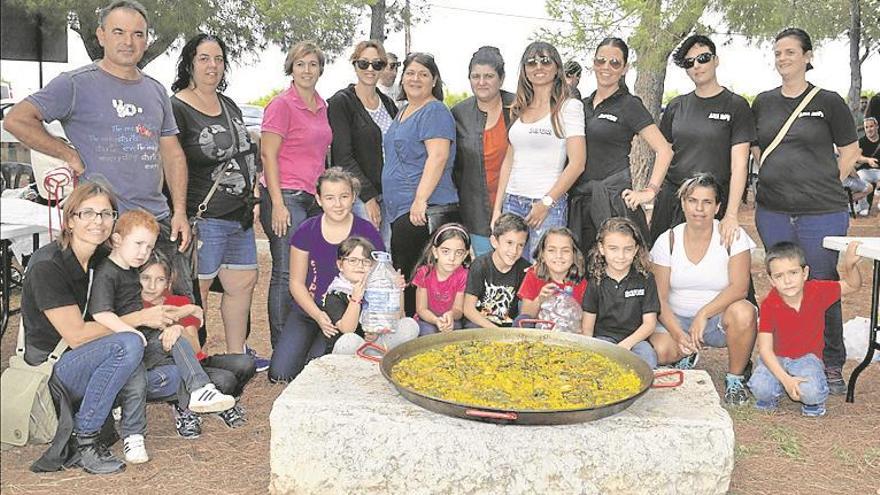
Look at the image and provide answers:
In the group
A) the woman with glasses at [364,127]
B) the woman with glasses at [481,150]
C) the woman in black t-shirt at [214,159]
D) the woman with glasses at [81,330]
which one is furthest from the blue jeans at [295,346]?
the woman with glasses at [81,330]

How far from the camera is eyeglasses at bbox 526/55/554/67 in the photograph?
4637 millimetres

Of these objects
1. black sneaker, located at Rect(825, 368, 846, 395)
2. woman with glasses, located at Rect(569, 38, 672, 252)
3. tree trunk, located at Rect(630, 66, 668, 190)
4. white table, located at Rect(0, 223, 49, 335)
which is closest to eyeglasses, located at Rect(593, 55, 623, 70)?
woman with glasses, located at Rect(569, 38, 672, 252)

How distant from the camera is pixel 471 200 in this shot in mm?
5082

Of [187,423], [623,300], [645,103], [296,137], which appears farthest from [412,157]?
[645,103]

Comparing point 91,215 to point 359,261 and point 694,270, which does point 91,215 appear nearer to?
point 359,261

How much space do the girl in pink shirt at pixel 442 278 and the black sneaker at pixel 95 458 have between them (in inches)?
67.1

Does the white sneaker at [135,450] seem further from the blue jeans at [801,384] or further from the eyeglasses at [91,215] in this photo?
the blue jeans at [801,384]

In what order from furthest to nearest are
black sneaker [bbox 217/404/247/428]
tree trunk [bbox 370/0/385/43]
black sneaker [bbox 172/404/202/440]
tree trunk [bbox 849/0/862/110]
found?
tree trunk [bbox 370/0/385/43] < tree trunk [bbox 849/0/862/110] < black sneaker [bbox 217/404/247/428] < black sneaker [bbox 172/404/202/440]

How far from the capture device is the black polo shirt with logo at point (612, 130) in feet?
15.5

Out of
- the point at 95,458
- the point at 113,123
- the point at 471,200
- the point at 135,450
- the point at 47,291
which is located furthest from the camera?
the point at 471,200

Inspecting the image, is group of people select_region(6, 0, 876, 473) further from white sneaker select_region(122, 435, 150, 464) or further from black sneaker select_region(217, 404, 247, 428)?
white sneaker select_region(122, 435, 150, 464)

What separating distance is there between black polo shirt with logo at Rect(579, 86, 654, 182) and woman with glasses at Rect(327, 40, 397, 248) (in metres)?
1.30

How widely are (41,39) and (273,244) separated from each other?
10.0 feet

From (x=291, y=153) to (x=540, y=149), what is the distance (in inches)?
59.3
